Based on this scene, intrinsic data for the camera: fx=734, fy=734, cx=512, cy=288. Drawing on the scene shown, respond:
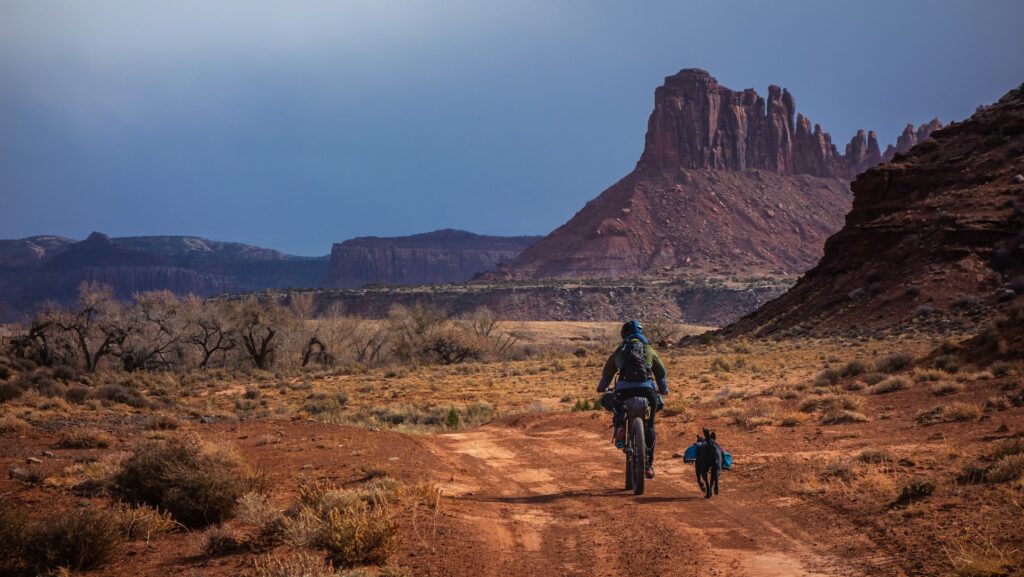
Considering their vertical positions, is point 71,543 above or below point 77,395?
above

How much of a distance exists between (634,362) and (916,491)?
3.21m

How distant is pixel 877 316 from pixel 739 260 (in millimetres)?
86621

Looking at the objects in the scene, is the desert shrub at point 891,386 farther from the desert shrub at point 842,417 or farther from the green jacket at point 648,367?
the green jacket at point 648,367

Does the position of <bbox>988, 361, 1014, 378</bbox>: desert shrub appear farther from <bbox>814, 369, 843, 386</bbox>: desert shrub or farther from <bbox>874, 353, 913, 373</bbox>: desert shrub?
<bbox>814, 369, 843, 386</bbox>: desert shrub

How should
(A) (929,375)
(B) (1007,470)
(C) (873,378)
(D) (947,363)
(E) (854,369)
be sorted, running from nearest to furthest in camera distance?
(B) (1007,470) → (A) (929,375) → (D) (947,363) → (C) (873,378) → (E) (854,369)

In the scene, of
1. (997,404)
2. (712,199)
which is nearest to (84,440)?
(997,404)

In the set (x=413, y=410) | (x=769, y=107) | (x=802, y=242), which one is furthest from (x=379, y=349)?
(x=769, y=107)

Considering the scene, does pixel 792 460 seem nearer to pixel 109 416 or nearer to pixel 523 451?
pixel 523 451

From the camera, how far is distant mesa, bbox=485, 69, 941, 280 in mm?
126438

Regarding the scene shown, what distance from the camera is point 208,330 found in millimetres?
42344

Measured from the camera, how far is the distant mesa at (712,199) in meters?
126

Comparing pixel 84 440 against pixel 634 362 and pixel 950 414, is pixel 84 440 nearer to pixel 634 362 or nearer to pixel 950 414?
pixel 634 362

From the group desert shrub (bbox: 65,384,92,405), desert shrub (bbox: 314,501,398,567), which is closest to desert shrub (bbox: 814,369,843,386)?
desert shrub (bbox: 314,501,398,567)

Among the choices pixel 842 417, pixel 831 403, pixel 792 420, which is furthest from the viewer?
pixel 831 403
